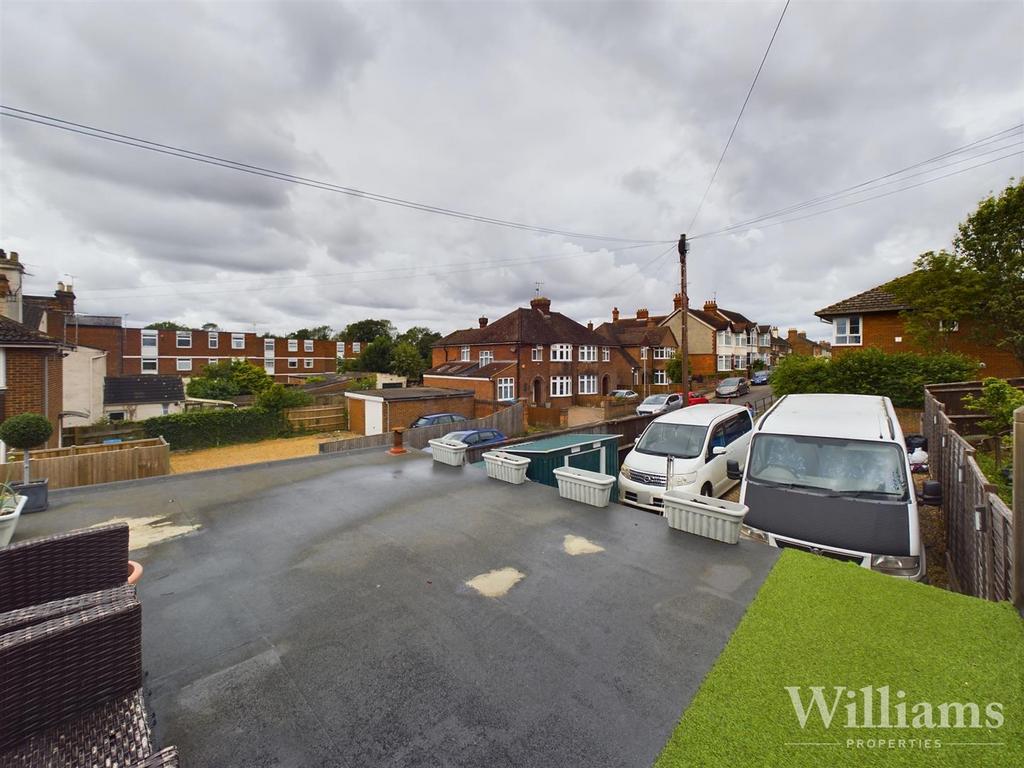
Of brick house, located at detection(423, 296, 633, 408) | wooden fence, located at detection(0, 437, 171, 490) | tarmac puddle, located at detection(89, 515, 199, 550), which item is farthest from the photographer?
brick house, located at detection(423, 296, 633, 408)

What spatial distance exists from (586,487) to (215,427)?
76.7 ft

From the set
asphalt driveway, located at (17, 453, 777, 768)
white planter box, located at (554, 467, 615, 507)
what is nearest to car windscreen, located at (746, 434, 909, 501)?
asphalt driveway, located at (17, 453, 777, 768)

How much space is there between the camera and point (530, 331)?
35250 mm

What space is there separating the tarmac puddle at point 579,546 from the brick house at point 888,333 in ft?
70.2

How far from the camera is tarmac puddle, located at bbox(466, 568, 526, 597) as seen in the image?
425 centimetres

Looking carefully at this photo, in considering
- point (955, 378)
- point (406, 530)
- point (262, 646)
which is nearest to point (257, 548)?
point (406, 530)

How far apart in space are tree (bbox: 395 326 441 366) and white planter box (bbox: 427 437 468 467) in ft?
176

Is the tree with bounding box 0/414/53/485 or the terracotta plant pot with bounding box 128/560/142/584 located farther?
the tree with bounding box 0/414/53/485

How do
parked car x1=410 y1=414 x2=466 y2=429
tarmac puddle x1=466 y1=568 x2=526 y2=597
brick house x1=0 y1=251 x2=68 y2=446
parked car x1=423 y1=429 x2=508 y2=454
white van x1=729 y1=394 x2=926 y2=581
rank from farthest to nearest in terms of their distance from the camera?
parked car x1=410 y1=414 x2=466 y2=429
parked car x1=423 y1=429 x2=508 y2=454
brick house x1=0 y1=251 x2=68 y2=446
white van x1=729 y1=394 x2=926 y2=581
tarmac puddle x1=466 y1=568 x2=526 y2=597

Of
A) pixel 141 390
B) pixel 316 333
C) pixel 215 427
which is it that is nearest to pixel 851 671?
pixel 215 427

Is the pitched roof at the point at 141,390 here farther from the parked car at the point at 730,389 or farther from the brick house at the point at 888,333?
the brick house at the point at 888,333

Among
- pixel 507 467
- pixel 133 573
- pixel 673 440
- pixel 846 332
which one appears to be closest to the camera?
pixel 133 573

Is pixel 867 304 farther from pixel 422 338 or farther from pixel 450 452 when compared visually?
pixel 422 338

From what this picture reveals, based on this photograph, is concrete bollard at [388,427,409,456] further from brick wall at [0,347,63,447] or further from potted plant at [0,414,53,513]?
brick wall at [0,347,63,447]
